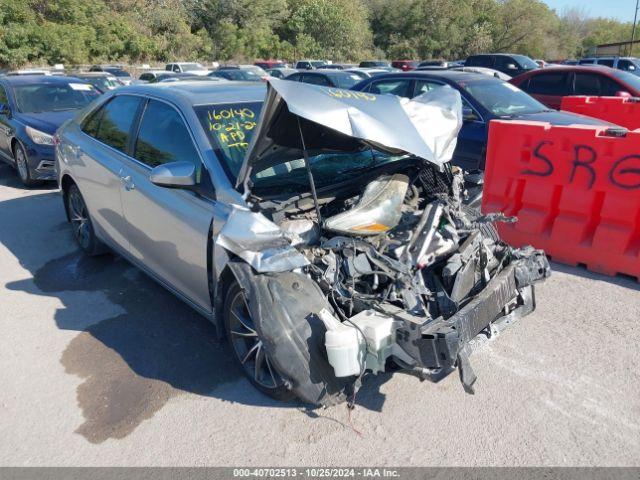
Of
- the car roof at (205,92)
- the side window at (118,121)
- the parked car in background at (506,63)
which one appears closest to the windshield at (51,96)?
the side window at (118,121)

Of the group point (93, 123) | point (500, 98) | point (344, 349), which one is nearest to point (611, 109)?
point (500, 98)

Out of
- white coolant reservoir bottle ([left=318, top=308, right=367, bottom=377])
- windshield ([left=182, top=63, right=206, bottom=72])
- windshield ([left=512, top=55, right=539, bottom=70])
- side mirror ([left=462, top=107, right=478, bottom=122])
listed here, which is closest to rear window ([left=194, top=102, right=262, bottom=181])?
white coolant reservoir bottle ([left=318, top=308, right=367, bottom=377])

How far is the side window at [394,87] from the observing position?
834 cm

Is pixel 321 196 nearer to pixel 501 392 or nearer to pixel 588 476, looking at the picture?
pixel 501 392

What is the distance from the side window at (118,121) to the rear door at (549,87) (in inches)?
Answer: 338

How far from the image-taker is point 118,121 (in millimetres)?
4762

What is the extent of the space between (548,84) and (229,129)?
352 inches

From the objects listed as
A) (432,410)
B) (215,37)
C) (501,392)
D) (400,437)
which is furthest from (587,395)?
(215,37)

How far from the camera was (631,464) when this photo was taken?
108 inches

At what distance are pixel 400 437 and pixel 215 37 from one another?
50.9 m

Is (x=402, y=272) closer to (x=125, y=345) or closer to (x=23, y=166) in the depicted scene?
(x=125, y=345)

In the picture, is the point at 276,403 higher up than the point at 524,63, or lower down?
lower down

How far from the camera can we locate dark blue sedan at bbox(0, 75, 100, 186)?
26.9 ft

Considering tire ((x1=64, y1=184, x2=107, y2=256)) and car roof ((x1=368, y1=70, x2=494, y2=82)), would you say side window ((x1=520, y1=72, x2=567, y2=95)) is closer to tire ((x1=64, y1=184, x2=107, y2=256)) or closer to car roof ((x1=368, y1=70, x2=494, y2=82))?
car roof ((x1=368, y1=70, x2=494, y2=82))
